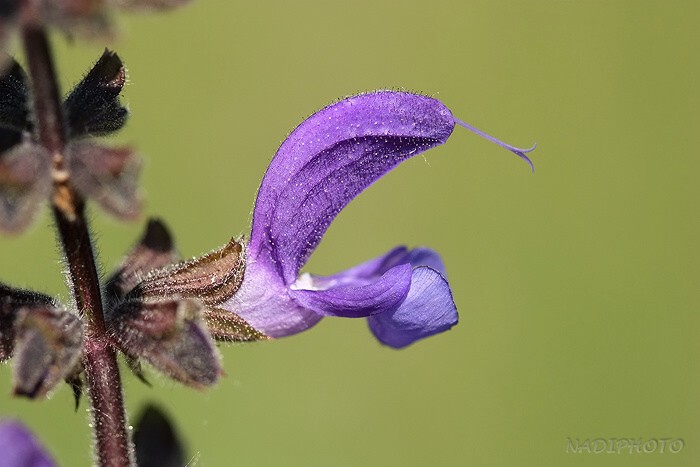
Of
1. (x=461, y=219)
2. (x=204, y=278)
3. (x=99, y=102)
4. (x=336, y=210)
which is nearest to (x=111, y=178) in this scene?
(x=99, y=102)

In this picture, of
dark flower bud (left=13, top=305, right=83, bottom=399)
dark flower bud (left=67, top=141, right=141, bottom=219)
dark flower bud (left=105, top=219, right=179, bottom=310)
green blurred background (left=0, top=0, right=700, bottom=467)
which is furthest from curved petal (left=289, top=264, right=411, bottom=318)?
green blurred background (left=0, top=0, right=700, bottom=467)

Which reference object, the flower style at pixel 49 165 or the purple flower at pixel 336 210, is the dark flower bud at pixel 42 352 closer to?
the flower style at pixel 49 165

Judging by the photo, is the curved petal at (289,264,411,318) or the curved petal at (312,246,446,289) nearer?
the curved petal at (289,264,411,318)

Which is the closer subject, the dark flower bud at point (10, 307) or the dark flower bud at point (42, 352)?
the dark flower bud at point (42, 352)

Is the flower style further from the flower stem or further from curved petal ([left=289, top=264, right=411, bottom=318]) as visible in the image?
curved petal ([left=289, top=264, right=411, bottom=318])

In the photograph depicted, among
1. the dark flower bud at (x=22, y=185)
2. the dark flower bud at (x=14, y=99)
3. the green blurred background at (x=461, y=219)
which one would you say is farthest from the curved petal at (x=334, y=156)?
the green blurred background at (x=461, y=219)

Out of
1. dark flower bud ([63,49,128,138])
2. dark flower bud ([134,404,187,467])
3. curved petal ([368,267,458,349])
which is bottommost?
dark flower bud ([134,404,187,467])

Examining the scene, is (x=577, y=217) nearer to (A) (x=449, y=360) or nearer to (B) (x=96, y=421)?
(A) (x=449, y=360)
